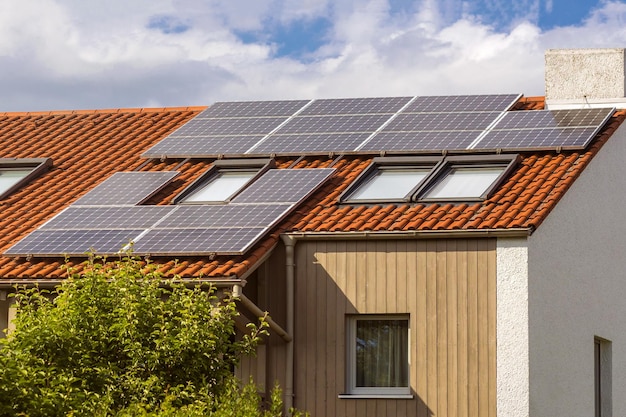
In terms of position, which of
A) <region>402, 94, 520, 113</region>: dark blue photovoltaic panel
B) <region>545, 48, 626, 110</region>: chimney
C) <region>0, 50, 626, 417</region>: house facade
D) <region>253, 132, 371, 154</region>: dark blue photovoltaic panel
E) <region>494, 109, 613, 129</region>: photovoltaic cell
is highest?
<region>545, 48, 626, 110</region>: chimney

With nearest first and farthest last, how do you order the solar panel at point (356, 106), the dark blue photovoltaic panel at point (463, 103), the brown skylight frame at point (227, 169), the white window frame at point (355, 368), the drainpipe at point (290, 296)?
the white window frame at point (355, 368), the drainpipe at point (290, 296), the brown skylight frame at point (227, 169), the dark blue photovoltaic panel at point (463, 103), the solar panel at point (356, 106)

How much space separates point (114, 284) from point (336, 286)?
166 inches

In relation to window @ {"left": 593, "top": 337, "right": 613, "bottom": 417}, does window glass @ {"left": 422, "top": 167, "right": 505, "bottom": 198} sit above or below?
above

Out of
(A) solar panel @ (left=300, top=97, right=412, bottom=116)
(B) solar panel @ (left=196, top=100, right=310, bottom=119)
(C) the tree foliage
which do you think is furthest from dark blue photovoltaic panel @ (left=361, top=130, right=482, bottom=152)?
(C) the tree foliage

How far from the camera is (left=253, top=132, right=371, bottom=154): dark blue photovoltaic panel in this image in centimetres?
2312

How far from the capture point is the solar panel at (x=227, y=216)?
20.2 m

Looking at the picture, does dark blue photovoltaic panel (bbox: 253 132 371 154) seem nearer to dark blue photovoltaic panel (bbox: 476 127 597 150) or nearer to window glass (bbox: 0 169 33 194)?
dark blue photovoltaic panel (bbox: 476 127 597 150)

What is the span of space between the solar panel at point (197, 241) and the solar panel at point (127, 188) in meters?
1.74

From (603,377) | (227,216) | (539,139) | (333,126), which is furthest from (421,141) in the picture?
(603,377)

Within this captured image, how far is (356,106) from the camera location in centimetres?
2527

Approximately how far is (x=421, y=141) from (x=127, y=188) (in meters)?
5.18

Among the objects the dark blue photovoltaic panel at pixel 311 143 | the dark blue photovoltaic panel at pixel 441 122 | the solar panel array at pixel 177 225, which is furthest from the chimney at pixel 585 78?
the solar panel array at pixel 177 225

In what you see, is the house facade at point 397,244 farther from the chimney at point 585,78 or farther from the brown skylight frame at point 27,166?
the chimney at point 585,78

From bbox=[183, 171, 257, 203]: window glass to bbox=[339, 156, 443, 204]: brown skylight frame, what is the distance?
1962mm
